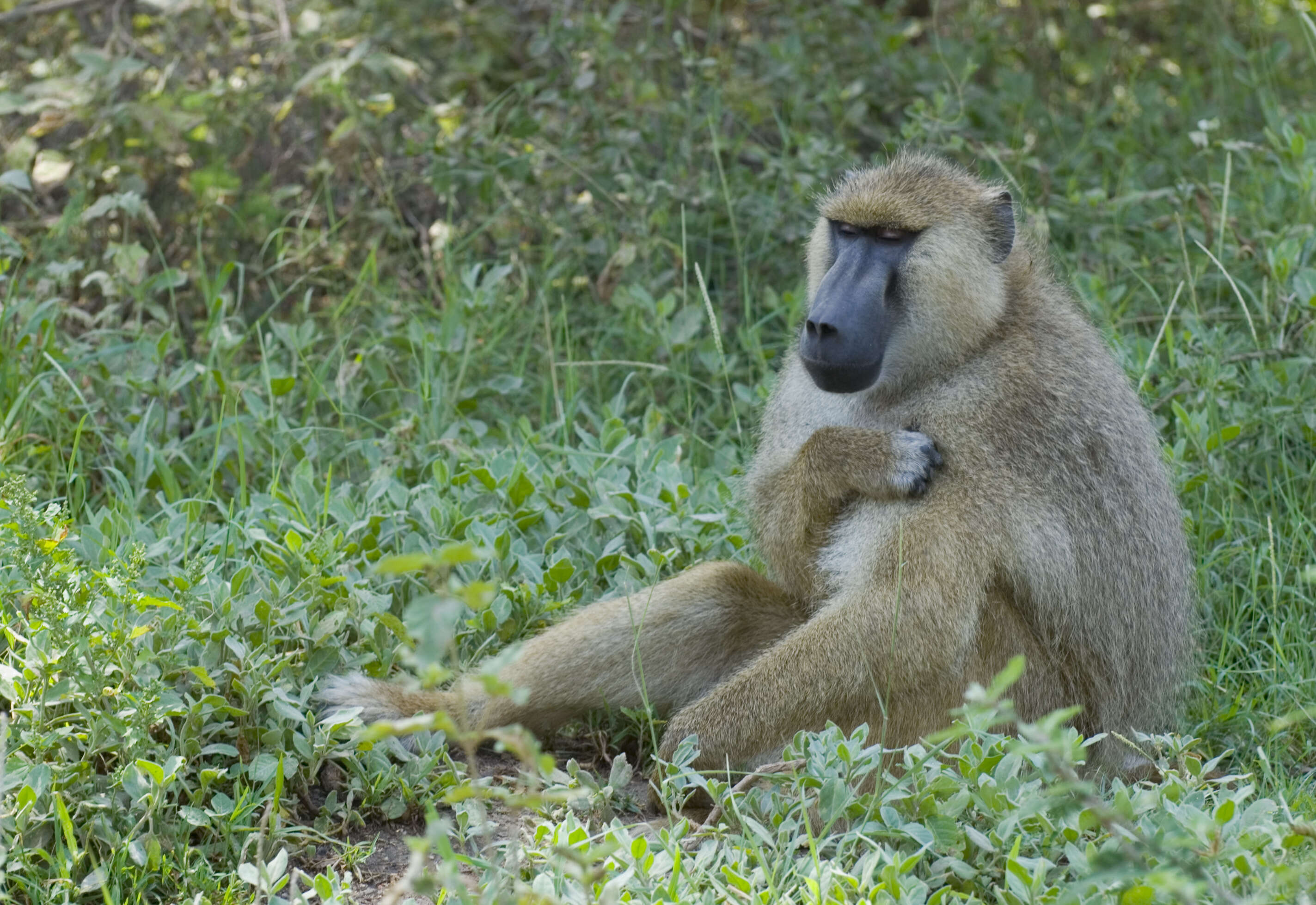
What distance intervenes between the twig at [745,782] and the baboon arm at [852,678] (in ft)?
0.48

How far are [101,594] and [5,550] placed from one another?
0.24m

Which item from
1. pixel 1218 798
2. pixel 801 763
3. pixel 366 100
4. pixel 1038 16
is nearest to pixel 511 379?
pixel 366 100

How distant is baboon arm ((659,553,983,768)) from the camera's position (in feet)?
9.57

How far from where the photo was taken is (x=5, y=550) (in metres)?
2.96

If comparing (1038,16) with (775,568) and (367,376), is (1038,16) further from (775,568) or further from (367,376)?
(775,568)

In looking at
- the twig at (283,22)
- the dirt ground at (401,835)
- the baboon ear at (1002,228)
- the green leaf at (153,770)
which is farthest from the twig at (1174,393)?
the twig at (283,22)

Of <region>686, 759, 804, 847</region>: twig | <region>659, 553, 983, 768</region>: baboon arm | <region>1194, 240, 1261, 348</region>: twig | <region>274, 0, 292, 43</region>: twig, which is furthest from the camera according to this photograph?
<region>274, 0, 292, 43</region>: twig

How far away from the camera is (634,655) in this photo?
10.7ft

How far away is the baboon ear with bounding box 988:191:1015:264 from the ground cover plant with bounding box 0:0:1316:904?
18.3 inches

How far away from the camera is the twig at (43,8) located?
17.8ft

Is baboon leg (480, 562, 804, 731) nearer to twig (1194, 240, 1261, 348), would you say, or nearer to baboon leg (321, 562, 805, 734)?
baboon leg (321, 562, 805, 734)

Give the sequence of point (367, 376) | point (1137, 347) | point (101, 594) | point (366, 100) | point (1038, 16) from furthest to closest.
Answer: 1. point (1038, 16)
2. point (366, 100)
3. point (367, 376)
4. point (1137, 347)
5. point (101, 594)

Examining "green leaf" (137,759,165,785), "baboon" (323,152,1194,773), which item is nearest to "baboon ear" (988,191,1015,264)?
"baboon" (323,152,1194,773)

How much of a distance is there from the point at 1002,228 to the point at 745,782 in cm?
147
